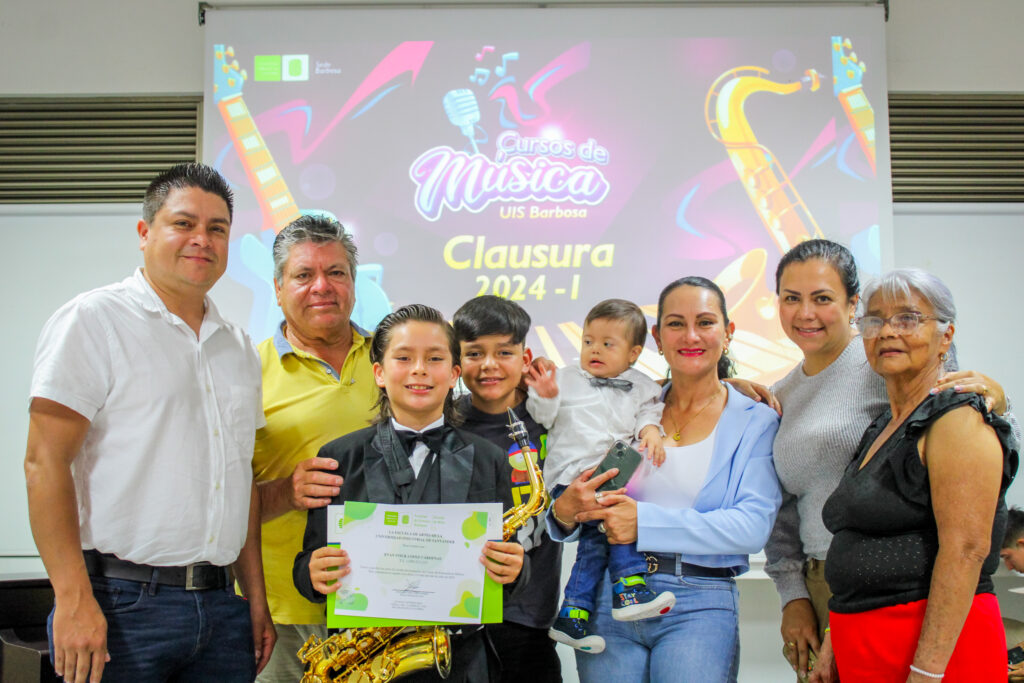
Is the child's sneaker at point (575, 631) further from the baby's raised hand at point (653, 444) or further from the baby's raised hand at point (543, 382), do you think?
the baby's raised hand at point (543, 382)

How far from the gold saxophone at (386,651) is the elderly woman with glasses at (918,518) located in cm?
89

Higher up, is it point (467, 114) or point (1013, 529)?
point (467, 114)

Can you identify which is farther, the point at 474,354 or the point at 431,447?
the point at 474,354

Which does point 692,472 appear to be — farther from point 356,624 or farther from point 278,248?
point 278,248

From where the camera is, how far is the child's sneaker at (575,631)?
2275 mm

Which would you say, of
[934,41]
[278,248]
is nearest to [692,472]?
[278,248]

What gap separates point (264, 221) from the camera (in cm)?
426

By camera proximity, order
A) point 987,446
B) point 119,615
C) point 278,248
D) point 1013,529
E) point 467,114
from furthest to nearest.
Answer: point 467,114, point 1013,529, point 278,248, point 119,615, point 987,446

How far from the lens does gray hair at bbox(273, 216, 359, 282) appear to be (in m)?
2.75

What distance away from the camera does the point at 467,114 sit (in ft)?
14.4

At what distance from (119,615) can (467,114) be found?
10.5 feet

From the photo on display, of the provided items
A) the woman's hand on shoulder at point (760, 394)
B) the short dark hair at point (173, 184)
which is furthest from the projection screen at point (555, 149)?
the short dark hair at point (173, 184)

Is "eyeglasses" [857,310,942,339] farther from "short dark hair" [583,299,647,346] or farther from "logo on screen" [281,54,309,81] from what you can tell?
"logo on screen" [281,54,309,81]

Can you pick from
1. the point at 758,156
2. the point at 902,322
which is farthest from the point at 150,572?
the point at 758,156
